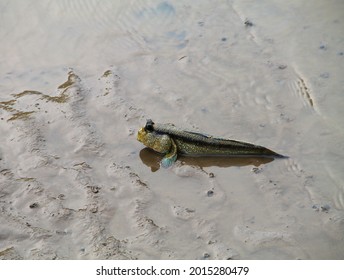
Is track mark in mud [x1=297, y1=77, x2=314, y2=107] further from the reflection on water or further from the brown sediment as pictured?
the brown sediment

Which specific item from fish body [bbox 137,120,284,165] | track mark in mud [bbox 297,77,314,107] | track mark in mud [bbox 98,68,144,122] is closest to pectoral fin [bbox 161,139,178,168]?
fish body [bbox 137,120,284,165]

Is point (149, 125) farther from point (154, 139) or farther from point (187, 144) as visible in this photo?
point (187, 144)

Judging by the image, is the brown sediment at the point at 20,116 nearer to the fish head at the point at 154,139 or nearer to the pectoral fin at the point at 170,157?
the fish head at the point at 154,139

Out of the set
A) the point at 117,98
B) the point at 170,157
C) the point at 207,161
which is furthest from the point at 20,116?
the point at 207,161

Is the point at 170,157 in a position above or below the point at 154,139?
below

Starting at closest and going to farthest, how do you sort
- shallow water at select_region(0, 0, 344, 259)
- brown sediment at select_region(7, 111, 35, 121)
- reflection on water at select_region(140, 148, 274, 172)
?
1. shallow water at select_region(0, 0, 344, 259)
2. reflection on water at select_region(140, 148, 274, 172)
3. brown sediment at select_region(7, 111, 35, 121)

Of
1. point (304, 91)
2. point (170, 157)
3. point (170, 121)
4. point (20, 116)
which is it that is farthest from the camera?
point (304, 91)

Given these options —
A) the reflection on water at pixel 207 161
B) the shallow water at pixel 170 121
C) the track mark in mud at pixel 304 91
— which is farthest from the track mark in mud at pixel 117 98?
the track mark in mud at pixel 304 91
